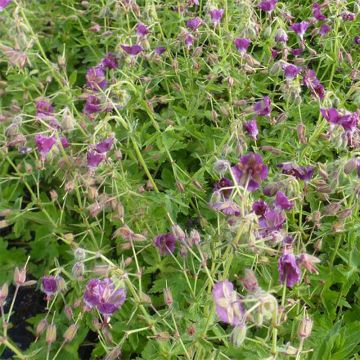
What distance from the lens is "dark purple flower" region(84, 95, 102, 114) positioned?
82.1 inches

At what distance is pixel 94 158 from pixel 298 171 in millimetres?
687

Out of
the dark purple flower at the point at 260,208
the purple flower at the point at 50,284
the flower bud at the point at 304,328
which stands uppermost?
the dark purple flower at the point at 260,208

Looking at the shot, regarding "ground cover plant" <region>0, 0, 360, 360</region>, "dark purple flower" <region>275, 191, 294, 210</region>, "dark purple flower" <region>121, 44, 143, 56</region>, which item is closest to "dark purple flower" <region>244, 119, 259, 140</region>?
"ground cover plant" <region>0, 0, 360, 360</region>

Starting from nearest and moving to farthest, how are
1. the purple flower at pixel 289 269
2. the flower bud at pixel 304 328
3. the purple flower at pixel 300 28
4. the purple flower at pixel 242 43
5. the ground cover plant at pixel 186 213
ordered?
1. the purple flower at pixel 289 269
2. the flower bud at pixel 304 328
3. the ground cover plant at pixel 186 213
4. the purple flower at pixel 242 43
5. the purple flower at pixel 300 28

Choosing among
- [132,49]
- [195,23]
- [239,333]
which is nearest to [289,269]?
[239,333]

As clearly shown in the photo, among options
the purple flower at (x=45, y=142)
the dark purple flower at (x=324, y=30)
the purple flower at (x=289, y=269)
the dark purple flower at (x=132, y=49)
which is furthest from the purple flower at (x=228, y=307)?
the dark purple flower at (x=324, y=30)

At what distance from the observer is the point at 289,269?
144 centimetres

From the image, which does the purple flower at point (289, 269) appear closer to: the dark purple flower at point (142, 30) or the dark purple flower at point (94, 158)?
the dark purple flower at point (94, 158)

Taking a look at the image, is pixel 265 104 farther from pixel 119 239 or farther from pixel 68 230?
pixel 68 230

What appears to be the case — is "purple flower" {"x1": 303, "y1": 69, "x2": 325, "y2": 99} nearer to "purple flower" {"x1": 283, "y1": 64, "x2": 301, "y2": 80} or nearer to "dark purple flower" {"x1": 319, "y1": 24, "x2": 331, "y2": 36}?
"purple flower" {"x1": 283, "y1": 64, "x2": 301, "y2": 80}

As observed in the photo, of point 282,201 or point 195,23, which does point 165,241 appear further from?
point 195,23

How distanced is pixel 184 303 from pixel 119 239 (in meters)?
0.38

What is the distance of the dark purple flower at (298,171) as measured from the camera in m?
2.00

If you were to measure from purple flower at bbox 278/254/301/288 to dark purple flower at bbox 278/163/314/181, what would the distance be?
604 mm
